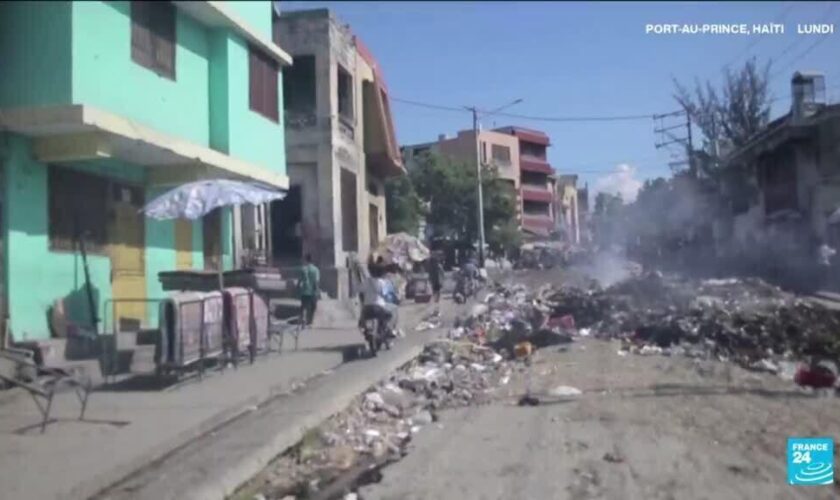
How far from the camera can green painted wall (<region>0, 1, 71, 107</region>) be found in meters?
9.60

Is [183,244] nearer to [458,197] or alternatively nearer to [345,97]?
[345,97]

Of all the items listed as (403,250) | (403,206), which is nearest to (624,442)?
(403,250)

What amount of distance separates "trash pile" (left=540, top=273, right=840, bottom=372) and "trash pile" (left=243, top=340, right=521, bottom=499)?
2.93 meters

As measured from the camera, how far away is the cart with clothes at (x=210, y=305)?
9219 mm

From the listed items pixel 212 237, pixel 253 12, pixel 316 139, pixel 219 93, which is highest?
pixel 253 12

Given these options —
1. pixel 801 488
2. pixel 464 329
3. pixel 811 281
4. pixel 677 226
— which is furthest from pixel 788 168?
pixel 801 488

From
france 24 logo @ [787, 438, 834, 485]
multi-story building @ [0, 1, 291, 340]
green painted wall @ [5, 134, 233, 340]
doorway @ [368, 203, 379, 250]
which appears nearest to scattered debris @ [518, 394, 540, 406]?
france 24 logo @ [787, 438, 834, 485]

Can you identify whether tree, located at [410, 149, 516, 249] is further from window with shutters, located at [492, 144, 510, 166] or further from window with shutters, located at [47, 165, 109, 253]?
window with shutters, located at [47, 165, 109, 253]

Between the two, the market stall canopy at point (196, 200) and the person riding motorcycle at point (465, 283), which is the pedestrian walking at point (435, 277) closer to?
the person riding motorcycle at point (465, 283)

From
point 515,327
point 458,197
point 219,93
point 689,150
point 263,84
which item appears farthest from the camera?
point 458,197

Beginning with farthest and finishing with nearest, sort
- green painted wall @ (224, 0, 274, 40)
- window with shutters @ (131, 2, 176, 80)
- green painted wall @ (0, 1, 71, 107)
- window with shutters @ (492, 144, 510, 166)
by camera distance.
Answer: window with shutters @ (492, 144, 510, 166) → green painted wall @ (224, 0, 274, 40) → window with shutters @ (131, 2, 176, 80) → green painted wall @ (0, 1, 71, 107)

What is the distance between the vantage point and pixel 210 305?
9.98 metres

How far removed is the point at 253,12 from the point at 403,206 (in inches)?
946

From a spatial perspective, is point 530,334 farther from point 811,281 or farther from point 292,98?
point 811,281
